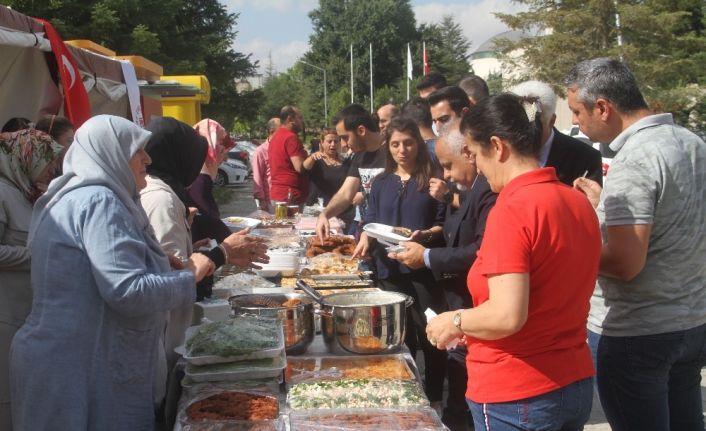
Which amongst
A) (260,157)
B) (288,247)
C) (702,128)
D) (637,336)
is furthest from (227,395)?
(702,128)

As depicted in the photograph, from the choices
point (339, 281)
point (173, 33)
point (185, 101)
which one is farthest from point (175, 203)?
point (173, 33)

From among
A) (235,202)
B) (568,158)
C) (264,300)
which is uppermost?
(568,158)

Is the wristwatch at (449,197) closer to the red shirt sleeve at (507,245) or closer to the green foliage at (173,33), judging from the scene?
the red shirt sleeve at (507,245)

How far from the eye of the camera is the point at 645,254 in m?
2.12

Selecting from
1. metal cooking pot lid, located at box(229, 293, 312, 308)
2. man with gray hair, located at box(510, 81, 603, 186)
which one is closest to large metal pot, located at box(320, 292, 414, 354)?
metal cooking pot lid, located at box(229, 293, 312, 308)

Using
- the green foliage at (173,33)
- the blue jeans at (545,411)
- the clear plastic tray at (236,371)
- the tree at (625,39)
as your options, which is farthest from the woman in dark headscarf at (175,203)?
the tree at (625,39)

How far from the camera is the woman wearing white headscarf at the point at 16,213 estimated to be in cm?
265

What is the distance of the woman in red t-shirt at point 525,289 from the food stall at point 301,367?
0.32m

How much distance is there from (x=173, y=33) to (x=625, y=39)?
55.0ft

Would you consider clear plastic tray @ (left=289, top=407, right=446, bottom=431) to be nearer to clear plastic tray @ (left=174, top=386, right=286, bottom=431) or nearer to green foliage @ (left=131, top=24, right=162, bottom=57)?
clear plastic tray @ (left=174, top=386, right=286, bottom=431)

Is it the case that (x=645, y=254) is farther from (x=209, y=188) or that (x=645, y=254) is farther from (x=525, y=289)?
(x=209, y=188)

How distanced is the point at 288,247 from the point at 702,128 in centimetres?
1573

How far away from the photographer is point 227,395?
2.26 m

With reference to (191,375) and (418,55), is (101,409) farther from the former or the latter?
(418,55)
